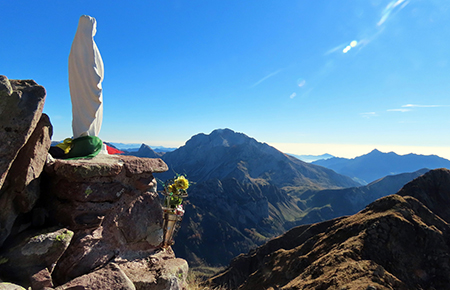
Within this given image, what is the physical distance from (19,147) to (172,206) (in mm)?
4597

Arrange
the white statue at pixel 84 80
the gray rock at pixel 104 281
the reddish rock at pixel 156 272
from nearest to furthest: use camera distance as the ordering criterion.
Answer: the gray rock at pixel 104 281
the reddish rock at pixel 156 272
the white statue at pixel 84 80

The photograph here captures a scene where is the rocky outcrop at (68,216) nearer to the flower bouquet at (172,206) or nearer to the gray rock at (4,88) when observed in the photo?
the gray rock at (4,88)

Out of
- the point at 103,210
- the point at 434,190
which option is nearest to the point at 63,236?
the point at 103,210

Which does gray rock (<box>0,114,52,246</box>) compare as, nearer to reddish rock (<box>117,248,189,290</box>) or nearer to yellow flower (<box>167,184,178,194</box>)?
reddish rock (<box>117,248,189,290</box>)

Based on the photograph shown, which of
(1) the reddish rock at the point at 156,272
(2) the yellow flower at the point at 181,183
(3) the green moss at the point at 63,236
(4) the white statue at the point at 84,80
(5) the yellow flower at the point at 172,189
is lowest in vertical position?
(1) the reddish rock at the point at 156,272

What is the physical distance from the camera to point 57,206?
18.0 ft

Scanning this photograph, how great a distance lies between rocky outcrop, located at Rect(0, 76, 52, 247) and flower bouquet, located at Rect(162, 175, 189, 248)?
11.9 feet

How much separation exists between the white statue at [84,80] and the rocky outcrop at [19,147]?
94.4 inches

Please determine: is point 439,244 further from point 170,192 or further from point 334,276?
point 170,192

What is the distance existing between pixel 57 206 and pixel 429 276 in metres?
21.8

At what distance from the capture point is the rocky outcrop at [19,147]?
4.43 metres

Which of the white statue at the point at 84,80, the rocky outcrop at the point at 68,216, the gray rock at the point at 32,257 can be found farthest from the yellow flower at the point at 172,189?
the gray rock at the point at 32,257

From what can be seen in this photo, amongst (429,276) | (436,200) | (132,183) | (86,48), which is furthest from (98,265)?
(436,200)

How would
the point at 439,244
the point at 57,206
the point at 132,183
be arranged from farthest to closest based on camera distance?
the point at 439,244
the point at 132,183
the point at 57,206
